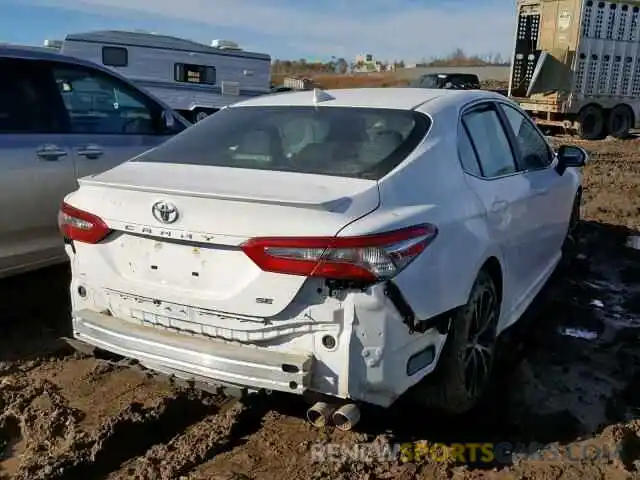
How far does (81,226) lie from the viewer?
3.16m

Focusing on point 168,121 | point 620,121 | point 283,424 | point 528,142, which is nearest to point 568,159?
point 528,142

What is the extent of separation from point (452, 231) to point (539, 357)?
5.38 feet

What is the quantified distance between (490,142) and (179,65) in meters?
13.3

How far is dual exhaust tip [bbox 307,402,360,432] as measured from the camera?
272cm

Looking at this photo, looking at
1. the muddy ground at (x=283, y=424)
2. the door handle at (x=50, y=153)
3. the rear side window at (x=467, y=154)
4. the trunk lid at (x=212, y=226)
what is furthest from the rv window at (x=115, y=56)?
the rear side window at (x=467, y=154)

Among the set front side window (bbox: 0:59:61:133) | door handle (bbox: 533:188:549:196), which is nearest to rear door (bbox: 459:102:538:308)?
door handle (bbox: 533:188:549:196)

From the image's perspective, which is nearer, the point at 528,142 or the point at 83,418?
the point at 83,418

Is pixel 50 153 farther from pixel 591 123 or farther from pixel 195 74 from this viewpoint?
pixel 591 123

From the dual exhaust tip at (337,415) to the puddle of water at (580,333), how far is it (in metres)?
2.41

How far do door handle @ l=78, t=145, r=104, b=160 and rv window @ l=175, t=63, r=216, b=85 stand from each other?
38.6ft

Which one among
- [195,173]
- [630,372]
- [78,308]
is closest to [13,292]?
[78,308]

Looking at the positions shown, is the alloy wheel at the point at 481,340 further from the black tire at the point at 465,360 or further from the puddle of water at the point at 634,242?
the puddle of water at the point at 634,242

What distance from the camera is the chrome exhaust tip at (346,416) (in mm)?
2715

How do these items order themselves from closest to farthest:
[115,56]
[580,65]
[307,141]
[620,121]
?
[307,141], [115,56], [580,65], [620,121]
